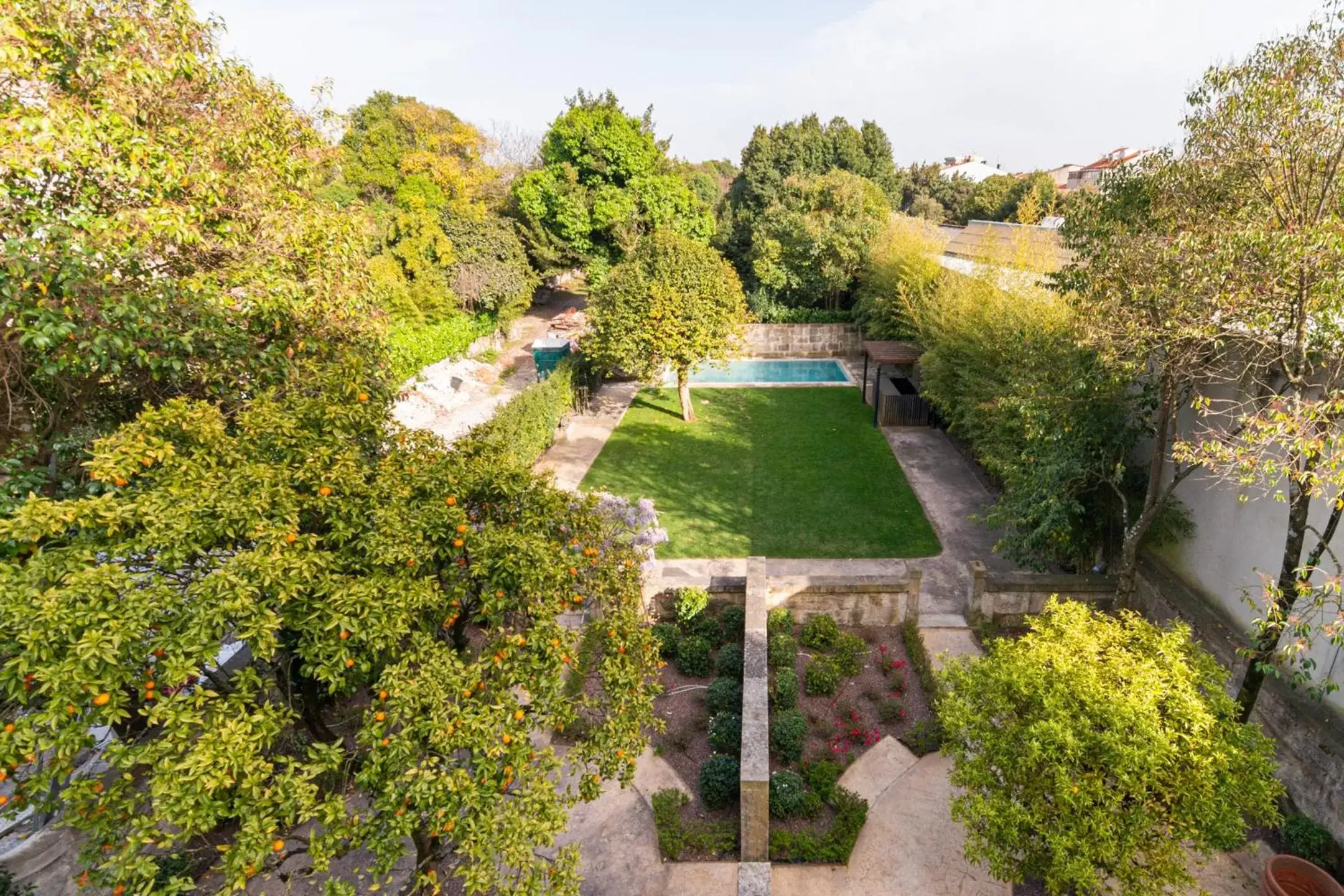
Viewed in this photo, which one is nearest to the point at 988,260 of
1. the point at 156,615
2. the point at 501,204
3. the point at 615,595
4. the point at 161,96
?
the point at 615,595

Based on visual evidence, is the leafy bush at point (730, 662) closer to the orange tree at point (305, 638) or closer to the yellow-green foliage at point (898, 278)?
the orange tree at point (305, 638)

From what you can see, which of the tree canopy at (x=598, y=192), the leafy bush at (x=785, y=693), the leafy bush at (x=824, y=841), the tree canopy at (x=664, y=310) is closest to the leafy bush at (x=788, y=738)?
the leafy bush at (x=785, y=693)

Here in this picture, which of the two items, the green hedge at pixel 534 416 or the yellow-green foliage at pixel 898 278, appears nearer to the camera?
the green hedge at pixel 534 416

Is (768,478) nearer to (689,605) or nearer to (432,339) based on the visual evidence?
(689,605)

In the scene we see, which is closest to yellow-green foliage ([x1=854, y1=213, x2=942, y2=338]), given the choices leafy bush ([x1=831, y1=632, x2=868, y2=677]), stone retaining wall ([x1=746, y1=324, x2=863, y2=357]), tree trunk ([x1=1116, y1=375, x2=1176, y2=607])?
stone retaining wall ([x1=746, y1=324, x2=863, y2=357])

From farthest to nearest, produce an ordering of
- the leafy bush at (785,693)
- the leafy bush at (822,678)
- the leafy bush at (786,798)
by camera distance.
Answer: the leafy bush at (822,678) → the leafy bush at (785,693) → the leafy bush at (786,798)

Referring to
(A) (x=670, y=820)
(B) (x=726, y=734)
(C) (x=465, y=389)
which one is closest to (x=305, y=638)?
(A) (x=670, y=820)

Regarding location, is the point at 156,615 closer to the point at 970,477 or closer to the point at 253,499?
the point at 253,499
